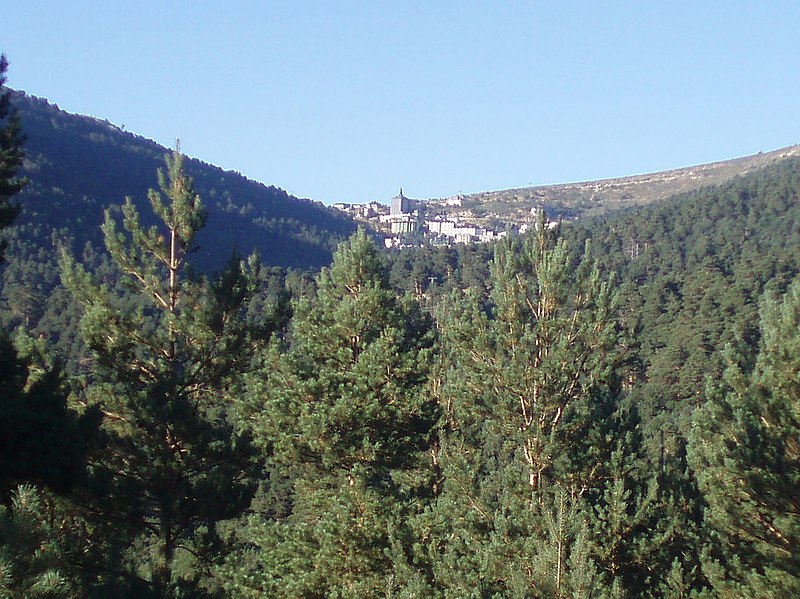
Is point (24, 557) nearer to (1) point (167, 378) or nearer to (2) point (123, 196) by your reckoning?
(1) point (167, 378)

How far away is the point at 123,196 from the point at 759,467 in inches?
4649

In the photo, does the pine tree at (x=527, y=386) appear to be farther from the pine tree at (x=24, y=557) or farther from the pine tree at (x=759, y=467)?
the pine tree at (x=24, y=557)

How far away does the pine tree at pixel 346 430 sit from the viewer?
35.9 ft

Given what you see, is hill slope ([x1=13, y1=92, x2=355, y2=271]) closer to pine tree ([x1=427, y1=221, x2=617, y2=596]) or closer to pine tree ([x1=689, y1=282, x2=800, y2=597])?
pine tree ([x1=427, y1=221, x2=617, y2=596])

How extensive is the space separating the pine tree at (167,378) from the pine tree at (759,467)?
747 cm

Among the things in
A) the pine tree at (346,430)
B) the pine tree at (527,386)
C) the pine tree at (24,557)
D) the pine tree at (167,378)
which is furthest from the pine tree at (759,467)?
the pine tree at (24,557)

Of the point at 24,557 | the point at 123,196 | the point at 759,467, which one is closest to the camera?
the point at 24,557

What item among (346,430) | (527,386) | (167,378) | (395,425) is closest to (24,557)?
(346,430)

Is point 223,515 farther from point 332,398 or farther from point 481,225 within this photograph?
point 481,225

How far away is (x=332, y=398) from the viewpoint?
1205cm

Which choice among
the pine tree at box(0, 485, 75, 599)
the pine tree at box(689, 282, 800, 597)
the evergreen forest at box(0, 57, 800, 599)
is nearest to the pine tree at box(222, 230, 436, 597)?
the evergreen forest at box(0, 57, 800, 599)

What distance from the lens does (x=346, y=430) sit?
1188 cm

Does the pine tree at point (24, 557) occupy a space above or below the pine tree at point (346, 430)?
above

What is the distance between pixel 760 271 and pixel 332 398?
34528mm
